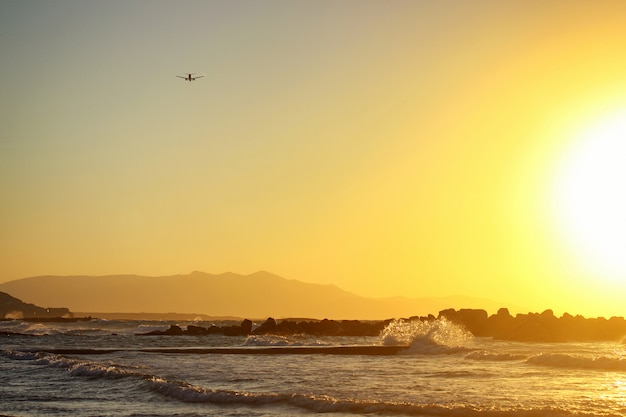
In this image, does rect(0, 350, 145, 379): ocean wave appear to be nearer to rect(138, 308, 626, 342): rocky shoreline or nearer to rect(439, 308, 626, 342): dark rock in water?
rect(138, 308, 626, 342): rocky shoreline

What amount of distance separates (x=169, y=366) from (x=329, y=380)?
476 inches

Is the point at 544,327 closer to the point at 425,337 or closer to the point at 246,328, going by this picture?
the point at 425,337

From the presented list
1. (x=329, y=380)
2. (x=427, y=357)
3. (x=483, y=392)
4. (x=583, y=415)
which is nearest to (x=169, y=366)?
(x=329, y=380)

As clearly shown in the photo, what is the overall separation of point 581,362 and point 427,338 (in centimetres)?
1783

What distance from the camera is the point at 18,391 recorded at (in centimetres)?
2831

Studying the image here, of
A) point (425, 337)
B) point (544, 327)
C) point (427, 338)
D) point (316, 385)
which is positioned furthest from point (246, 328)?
point (316, 385)

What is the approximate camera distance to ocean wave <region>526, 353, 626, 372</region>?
1426 inches

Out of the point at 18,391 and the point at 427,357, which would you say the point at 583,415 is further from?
the point at 427,357

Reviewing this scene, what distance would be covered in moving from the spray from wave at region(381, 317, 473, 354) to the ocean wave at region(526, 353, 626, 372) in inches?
420

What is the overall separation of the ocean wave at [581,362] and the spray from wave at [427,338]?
10.7 meters

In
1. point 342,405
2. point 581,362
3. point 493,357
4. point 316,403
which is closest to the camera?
point 342,405

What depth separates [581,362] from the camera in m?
37.6

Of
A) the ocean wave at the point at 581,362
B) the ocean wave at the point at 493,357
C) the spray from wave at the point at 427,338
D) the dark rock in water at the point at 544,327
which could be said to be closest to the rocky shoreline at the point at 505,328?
the dark rock in water at the point at 544,327

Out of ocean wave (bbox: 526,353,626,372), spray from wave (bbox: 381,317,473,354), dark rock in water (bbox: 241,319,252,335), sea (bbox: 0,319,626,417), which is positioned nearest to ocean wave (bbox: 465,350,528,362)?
sea (bbox: 0,319,626,417)
